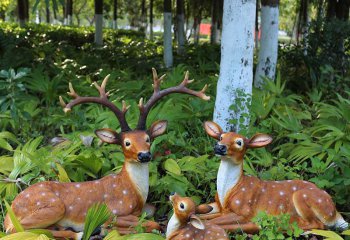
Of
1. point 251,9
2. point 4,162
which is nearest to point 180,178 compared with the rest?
point 4,162

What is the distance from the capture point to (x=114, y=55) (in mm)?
11805

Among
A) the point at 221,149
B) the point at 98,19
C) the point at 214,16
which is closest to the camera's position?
the point at 221,149

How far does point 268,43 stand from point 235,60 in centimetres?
273

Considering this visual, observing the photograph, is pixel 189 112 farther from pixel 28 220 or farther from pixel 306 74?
pixel 306 74

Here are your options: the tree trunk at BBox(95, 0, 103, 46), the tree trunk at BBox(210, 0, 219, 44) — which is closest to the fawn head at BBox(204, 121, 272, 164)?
the tree trunk at BBox(95, 0, 103, 46)

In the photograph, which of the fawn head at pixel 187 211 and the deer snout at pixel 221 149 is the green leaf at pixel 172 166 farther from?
the fawn head at pixel 187 211

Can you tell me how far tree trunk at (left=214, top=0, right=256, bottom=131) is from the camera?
524 centimetres

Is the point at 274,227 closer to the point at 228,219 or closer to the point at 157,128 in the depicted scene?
the point at 228,219

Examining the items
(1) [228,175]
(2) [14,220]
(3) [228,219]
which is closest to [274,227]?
(3) [228,219]

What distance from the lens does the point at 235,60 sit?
209 inches

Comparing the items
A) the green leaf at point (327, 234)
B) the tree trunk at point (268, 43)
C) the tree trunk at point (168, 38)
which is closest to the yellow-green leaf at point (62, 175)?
the green leaf at point (327, 234)

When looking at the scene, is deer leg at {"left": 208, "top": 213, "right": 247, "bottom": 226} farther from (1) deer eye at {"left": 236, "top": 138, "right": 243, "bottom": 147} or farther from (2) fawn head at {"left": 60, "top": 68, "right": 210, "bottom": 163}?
(2) fawn head at {"left": 60, "top": 68, "right": 210, "bottom": 163}

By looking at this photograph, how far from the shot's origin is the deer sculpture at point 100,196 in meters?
3.44

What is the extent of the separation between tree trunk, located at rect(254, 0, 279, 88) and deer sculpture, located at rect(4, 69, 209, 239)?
425 centimetres
